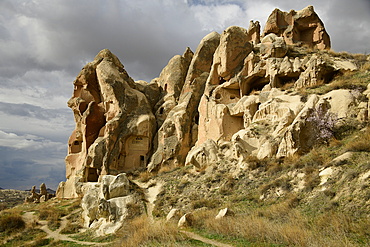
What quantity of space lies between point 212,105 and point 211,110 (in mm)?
422

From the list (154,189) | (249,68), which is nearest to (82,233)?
(154,189)

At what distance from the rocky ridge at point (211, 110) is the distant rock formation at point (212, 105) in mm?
79

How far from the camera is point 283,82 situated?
20375 millimetres

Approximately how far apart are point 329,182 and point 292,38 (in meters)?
20.5

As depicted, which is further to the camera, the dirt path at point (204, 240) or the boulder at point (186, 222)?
the boulder at point (186, 222)

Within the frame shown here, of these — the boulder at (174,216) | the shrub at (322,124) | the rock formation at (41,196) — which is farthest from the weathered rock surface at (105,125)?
the shrub at (322,124)

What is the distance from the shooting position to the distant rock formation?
1570 centimetres

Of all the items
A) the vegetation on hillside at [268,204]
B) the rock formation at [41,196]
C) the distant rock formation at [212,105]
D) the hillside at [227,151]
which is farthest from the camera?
the rock formation at [41,196]

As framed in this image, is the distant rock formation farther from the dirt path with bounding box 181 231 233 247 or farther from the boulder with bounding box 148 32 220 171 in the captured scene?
the dirt path with bounding box 181 231 233 247

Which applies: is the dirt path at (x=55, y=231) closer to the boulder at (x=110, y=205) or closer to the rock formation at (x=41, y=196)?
the boulder at (x=110, y=205)

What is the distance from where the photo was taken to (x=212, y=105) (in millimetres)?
21719

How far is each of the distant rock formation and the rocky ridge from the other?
79 mm

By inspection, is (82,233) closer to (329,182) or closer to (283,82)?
(329,182)

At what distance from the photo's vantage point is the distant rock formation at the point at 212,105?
1570 cm
